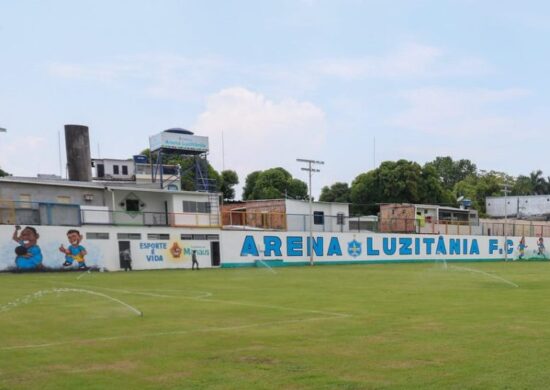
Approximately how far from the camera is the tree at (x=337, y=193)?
93.9m

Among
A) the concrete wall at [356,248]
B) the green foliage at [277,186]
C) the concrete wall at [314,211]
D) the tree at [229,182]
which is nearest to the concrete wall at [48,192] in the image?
the concrete wall at [356,248]

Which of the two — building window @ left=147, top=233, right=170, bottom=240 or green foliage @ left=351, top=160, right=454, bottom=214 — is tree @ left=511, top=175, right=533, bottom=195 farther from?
building window @ left=147, top=233, right=170, bottom=240

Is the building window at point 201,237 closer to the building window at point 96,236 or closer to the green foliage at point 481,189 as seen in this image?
the building window at point 96,236

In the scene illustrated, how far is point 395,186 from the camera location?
8338 cm

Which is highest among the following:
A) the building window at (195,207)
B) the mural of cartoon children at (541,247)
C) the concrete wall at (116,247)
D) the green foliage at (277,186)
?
the green foliage at (277,186)

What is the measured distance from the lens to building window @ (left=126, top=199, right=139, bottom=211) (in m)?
47.1

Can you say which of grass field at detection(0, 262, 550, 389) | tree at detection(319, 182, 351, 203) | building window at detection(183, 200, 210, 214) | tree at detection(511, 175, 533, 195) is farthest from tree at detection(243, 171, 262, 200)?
grass field at detection(0, 262, 550, 389)

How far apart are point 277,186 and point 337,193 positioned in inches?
491

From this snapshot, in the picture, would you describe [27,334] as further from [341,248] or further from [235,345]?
[341,248]

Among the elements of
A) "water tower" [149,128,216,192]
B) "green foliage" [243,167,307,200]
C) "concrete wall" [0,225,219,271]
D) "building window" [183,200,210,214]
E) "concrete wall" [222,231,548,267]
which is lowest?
"concrete wall" [222,231,548,267]

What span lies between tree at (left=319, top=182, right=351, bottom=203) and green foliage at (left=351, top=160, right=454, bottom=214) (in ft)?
18.7

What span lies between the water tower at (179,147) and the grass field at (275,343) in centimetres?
3910

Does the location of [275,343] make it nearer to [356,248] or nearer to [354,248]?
[354,248]

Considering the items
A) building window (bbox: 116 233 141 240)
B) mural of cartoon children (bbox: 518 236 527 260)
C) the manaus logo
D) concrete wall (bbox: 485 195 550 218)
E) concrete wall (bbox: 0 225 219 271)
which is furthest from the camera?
Result: concrete wall (bbox: 485 195 550 218)
